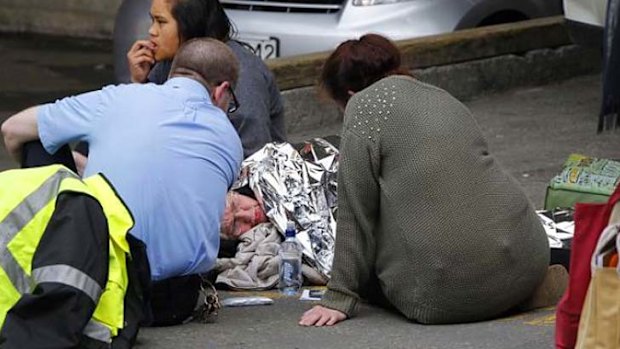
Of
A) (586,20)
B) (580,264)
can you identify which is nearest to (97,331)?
(580,264)

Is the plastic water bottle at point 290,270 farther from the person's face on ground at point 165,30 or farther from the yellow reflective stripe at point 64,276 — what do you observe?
the yellow reflective stripe at point 64,276

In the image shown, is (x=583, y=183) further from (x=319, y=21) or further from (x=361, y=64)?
(x=319, y=21)

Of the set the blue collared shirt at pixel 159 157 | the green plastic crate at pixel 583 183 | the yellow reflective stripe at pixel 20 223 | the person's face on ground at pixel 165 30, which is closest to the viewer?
the yellow reflective stripe at pixel 20 223

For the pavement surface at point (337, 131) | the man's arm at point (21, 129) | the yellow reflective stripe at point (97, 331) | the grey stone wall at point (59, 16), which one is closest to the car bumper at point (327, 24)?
the pavement surface at point (337, 131)

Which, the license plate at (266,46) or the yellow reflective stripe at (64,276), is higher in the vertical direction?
the yellow reflective stripe at (64,276)

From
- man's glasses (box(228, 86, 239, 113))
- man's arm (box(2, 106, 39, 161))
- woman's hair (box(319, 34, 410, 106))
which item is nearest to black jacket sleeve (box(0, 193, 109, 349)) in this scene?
man's arm (box(2, 106, 39, 161))

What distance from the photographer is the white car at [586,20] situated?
28.2 feet

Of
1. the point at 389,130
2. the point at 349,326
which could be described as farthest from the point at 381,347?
the point at 389,130

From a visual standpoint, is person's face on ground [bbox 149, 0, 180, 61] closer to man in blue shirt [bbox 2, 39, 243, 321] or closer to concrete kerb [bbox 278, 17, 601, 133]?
man in blue shirt [bbox 2, 39, 243, 321]

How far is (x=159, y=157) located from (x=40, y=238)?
0.79m

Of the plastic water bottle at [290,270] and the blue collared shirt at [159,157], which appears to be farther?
the plastic water bottle at [290,270]

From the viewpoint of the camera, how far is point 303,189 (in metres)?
6.50

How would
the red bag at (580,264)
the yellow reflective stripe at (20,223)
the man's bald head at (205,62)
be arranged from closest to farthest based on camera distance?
the red bag at (580,264) → the yellow reflective stripe at (20,223) → the man's bald head at (205,62)

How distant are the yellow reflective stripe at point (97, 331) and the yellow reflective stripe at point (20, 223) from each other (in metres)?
0.23
